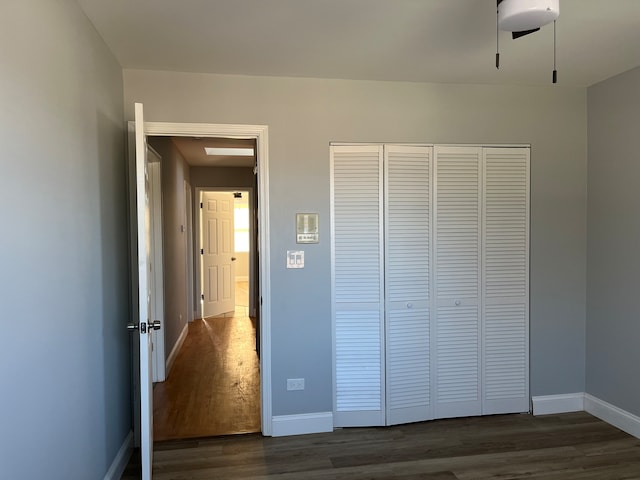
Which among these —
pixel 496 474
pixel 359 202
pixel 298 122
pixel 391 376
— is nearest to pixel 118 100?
pixel 298 122

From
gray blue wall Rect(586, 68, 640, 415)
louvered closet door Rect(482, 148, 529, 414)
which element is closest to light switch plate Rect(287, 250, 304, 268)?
louvered closet door Rect(482, 148, 529, 414)

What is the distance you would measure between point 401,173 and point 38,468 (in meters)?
2.63

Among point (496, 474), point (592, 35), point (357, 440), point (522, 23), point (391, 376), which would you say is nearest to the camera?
point (522, 23)


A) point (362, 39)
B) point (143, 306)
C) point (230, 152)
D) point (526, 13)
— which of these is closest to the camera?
point (526, 13)

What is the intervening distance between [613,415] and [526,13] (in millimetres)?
2959

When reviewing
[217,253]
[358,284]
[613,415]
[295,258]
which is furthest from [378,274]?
[217,253]

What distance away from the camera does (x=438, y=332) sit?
10.6 feet

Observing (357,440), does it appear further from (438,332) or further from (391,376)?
(438,332)

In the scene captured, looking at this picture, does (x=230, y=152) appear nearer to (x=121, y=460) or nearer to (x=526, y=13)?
(x=121, y=460)

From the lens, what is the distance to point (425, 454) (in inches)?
109

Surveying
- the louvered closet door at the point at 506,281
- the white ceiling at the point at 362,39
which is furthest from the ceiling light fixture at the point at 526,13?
the louvered closet door at the point at 506,281

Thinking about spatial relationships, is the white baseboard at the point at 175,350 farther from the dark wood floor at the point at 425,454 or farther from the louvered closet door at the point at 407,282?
the louvered closet door at the point at 407,282

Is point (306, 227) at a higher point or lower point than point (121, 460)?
higher

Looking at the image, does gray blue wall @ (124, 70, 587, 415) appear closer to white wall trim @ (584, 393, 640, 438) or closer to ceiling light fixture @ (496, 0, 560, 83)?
white wall trim @ (584, 393, 640, 438)
